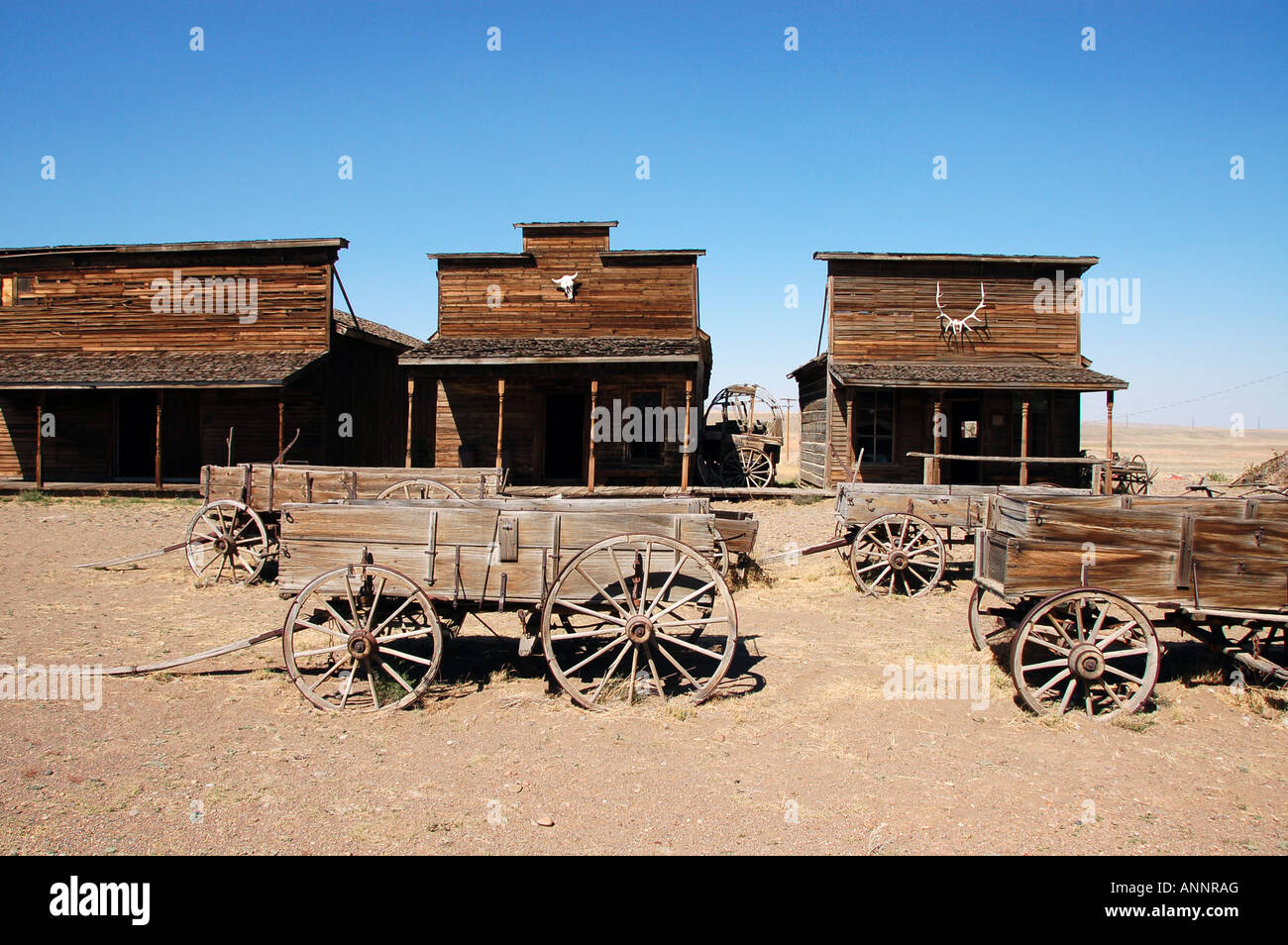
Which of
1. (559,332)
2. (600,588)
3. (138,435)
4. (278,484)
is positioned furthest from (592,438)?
(138,435)

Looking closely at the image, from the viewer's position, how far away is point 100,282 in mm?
18656

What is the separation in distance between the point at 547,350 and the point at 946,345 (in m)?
9.88

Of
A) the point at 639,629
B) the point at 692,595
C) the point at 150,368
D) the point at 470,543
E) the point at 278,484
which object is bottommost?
the point at 639,629

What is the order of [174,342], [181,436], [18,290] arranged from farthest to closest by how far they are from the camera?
[18,290]
[181,436]
[174,342]

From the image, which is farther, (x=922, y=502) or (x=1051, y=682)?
(x=922, y=502)

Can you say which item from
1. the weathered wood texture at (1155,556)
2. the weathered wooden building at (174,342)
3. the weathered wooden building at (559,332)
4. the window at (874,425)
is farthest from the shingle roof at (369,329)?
the weathered wood texture at (1155,556)

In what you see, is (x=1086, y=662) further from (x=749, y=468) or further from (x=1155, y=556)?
(x=749, y=468)

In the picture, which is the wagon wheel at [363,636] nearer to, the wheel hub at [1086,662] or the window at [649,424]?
the wheel hub at [1086,662]

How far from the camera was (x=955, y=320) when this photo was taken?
1866 cm

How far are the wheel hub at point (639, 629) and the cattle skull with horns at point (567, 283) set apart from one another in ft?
46.8

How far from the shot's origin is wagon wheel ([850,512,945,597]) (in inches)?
355

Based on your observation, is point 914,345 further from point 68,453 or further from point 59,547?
point 68,453

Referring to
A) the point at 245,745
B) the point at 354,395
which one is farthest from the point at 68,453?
the point at 245,745
